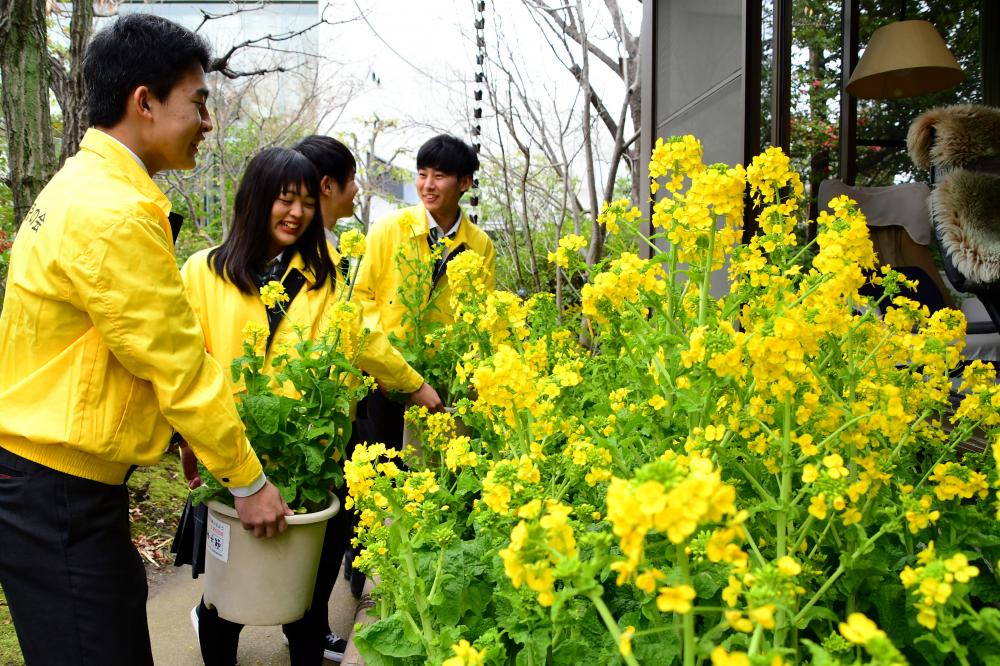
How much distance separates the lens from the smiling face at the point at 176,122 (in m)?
1.38

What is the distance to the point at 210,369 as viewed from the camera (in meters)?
1.38

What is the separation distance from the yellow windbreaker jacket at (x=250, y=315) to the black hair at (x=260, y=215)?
3 centimetres

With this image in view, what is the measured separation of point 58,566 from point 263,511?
1.20 ft

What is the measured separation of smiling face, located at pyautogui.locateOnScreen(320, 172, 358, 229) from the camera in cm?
260

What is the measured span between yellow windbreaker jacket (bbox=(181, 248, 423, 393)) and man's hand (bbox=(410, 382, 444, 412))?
132 mm

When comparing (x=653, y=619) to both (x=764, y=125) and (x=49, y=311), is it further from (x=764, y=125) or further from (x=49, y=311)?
(x=764, y=125)

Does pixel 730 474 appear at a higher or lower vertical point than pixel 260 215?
lower

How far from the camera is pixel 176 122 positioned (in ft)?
4.57

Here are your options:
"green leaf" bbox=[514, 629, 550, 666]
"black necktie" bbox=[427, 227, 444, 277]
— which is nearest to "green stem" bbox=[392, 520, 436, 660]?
"green leaf" bbox=[514, 629, 550, 666]

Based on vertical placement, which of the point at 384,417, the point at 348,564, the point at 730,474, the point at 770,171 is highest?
the point at 770,171

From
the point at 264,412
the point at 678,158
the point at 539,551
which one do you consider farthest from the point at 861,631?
the point at 264,412

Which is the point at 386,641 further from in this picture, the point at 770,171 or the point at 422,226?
the point at 422,226

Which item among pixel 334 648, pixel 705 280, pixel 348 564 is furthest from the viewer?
pixel 348 564

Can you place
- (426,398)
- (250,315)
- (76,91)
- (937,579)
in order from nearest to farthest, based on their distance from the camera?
(937,579) < (250,315) < (426,398) < (76,91)
